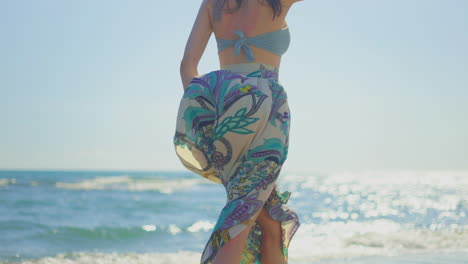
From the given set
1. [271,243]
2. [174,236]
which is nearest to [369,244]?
[174,236]

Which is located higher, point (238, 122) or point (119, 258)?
point (238, 122)

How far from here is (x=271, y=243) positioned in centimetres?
212

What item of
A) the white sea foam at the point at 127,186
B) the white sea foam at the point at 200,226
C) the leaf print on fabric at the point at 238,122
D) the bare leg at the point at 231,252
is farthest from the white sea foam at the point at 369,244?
the white sea foam at the point at 127,186

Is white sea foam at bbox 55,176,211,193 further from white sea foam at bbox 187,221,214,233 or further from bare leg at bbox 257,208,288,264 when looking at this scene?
bare leg at bbox 257,208,288,264

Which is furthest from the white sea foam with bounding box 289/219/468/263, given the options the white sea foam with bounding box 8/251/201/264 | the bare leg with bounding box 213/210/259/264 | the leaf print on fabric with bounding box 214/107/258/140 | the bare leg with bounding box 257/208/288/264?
the leaf print on fabric with bounding box 214/107/258/140

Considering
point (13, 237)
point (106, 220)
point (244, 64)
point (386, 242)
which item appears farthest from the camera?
point (106, 220)

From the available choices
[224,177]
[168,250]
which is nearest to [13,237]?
[168,250]

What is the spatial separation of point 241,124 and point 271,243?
0.57 meters

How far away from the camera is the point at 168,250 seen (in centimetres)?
616

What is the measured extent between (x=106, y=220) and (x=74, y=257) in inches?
142

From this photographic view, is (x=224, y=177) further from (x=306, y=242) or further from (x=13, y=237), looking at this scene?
(x=13, y=237)

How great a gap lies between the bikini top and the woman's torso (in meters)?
0.01

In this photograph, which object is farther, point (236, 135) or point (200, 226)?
point (200, 226)

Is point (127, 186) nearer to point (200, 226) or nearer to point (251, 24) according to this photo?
point (200, 226)
